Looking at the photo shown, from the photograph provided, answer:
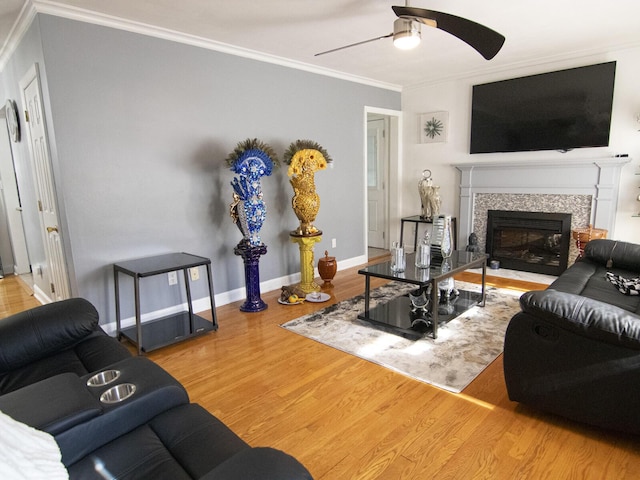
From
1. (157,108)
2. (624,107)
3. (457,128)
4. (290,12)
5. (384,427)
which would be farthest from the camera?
(457,128)

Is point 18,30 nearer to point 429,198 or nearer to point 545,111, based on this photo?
point 429,198

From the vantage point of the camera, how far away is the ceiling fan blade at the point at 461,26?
207 cm

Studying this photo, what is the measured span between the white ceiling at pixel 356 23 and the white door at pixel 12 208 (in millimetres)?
1793

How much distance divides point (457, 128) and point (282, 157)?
2.51 metres

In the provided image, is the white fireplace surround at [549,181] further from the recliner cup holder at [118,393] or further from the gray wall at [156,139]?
the recliner cup holder at [118,393]

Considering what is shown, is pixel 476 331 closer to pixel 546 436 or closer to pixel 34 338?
pixel 546 436

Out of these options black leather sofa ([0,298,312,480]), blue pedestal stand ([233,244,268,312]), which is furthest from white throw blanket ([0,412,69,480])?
blue pedestal stand ([233,244,268,312])

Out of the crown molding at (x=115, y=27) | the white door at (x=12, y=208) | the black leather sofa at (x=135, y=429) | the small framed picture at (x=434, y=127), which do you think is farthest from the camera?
the small framed picture at (x=434, y=127)

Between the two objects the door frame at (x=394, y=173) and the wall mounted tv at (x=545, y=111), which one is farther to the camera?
the door frame at (x=394, y=173)

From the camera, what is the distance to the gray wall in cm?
283

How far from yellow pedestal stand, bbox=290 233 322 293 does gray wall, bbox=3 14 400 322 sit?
1.19 feet

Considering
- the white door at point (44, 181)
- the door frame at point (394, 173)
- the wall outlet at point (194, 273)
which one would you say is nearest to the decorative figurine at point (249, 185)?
the wall outlet at point (194, 273)

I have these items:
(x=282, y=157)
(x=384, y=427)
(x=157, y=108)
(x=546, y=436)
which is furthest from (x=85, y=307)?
(x=282, y=157)

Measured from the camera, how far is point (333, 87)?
462cm
